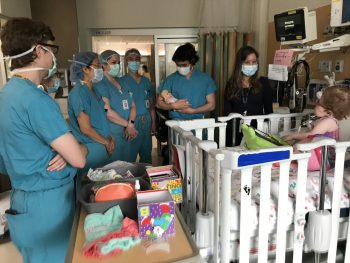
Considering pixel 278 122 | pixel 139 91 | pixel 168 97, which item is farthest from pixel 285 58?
pixel 139 91

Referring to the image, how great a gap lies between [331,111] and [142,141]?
170cm

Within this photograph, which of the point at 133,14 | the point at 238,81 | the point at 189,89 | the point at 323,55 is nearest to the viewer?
the point at 238,81

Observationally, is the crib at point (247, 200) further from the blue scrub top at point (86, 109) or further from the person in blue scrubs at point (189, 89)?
the person in blue scrubs at point (189, 89)

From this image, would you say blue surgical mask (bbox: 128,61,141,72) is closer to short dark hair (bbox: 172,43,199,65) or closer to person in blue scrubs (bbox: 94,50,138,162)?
person in blue scrubs (bbox: 94,50,138,162)

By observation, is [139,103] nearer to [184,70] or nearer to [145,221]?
[184,70]

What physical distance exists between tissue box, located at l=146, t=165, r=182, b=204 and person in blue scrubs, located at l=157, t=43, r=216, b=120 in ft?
3.62

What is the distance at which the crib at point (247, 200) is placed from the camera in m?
1.09

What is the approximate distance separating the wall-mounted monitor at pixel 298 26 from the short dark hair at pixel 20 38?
1706mm

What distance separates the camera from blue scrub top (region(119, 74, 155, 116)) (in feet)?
9.05

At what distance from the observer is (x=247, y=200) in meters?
1.13

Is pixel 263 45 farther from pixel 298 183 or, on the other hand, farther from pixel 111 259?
pixel 111 259

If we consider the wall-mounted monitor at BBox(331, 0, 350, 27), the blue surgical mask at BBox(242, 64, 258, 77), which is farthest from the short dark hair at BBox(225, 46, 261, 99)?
the wall-mounted monitor at BBox(331, 0, 350, 27)

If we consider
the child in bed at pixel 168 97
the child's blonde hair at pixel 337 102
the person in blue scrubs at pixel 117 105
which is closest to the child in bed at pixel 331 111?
the child's blonde hair at pixel 337 102

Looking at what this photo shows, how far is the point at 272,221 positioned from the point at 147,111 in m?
1.88
